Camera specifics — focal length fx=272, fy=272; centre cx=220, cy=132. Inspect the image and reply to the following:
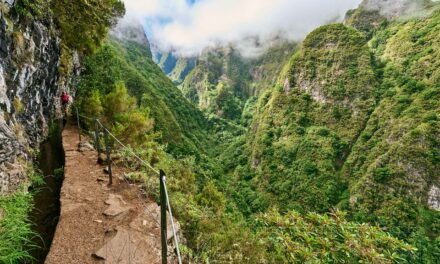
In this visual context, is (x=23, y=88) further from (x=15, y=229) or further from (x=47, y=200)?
(x=15, y=229)

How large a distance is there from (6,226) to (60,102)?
Result: 34.4 ft

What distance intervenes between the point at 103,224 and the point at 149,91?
76.9 meters

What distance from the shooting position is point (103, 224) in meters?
5.03

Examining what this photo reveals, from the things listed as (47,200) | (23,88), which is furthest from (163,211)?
(23,88)

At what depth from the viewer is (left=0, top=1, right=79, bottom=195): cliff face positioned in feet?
20.9

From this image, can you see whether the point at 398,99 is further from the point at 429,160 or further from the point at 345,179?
the point at 345,179

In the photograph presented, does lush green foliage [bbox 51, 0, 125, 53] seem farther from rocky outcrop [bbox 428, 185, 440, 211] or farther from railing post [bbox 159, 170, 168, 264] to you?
rocky outcrop [bbox 428, 185, 440, 211]

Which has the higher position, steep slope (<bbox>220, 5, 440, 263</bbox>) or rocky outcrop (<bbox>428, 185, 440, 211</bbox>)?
steep slope (<bbox>220, 5, 440, 263</bbox>)

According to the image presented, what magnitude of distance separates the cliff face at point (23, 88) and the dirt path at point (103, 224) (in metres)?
1.24

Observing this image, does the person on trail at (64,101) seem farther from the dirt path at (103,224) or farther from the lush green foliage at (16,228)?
the lush green foliage at (16,228)

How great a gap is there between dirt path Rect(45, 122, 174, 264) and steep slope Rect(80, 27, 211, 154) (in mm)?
8428

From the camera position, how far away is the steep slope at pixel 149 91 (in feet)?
53.6

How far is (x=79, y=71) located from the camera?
15.6m

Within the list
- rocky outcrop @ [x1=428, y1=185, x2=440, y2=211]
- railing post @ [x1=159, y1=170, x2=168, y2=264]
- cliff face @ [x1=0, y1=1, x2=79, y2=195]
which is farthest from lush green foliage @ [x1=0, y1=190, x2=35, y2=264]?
rocky outcrop @ [x1=428, y1=185, x2=440, y2=211]
